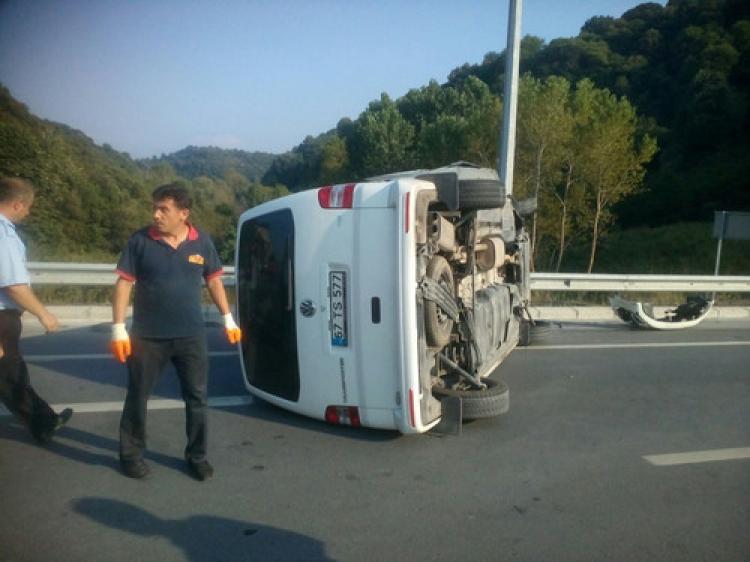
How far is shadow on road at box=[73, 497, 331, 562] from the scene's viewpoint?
2.91 m

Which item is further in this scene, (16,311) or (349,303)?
(349,303)

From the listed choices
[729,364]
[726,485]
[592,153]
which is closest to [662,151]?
[592,153]

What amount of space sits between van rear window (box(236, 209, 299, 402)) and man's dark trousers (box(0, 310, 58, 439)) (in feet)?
4.89

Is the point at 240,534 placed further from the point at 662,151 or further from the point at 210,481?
the point at 662,151

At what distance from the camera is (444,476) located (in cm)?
387

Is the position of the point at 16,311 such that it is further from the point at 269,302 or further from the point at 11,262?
the point at 269,302

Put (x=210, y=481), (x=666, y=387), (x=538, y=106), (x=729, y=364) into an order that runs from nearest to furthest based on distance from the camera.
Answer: (x=210, y=481)
(x=666, y=387)
(x=729, y=364)
(x=538, y=106)

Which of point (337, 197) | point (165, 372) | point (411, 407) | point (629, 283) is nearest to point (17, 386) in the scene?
point (165, 372)

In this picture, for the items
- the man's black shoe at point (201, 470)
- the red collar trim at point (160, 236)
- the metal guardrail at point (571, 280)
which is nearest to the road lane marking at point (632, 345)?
the metal guardrail at point (571, 280)

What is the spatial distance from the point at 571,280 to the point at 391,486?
814 centimetres

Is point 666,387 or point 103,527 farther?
point 666,387

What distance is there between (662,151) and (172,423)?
4678 cm

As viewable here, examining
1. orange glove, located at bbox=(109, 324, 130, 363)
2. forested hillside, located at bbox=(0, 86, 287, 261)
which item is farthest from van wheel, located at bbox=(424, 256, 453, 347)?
forested hillside, located at bbox=(0, 86, 287, 261)

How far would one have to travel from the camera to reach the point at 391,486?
3.70 meters
